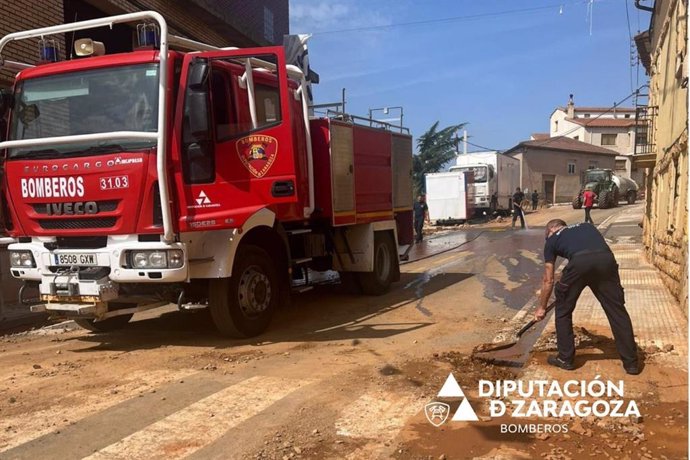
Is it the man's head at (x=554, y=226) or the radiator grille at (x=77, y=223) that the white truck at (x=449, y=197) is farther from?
the radiator grille at (x=77, y=223)

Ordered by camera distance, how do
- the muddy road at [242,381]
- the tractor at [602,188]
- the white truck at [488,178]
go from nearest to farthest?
the muddy road at [242,381] < the white truck at [488,178] < the tractor at [602,188]

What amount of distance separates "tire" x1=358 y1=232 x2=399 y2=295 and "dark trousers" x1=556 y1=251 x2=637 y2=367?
4472mm

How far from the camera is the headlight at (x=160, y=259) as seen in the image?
564 cm

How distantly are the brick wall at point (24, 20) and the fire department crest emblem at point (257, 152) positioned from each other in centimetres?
426

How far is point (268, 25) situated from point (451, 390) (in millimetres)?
16552

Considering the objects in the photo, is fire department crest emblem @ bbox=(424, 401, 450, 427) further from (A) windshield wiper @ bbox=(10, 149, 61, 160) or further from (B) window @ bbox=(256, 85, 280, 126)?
(A) windshield wiper @ bbox=(10, 149, 61, 160)

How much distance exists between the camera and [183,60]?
5.88 metres

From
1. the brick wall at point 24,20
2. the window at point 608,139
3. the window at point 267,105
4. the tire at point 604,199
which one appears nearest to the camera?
the window at point 267,105

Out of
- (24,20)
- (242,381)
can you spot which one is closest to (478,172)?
(24,20)

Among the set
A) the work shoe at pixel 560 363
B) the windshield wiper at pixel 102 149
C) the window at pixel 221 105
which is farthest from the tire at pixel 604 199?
the windshield wiper at pixel 102 149

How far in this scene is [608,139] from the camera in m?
62.1

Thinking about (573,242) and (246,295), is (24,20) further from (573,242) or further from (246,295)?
(573,242)

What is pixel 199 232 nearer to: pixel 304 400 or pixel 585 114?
pixel 304 400

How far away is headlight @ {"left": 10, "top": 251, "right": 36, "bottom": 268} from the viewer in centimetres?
617
